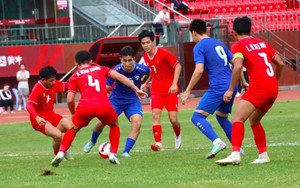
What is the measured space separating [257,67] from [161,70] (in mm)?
5742

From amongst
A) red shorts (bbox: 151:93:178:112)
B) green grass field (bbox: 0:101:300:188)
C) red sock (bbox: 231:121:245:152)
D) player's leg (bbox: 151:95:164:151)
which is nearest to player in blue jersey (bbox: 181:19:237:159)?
green grass field (bbox: 0:101:300:188)

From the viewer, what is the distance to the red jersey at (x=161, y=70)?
19.1 meters

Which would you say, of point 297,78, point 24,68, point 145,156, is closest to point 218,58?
point 145,156

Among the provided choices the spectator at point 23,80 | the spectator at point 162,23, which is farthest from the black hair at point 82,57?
the spectator at point 162,23

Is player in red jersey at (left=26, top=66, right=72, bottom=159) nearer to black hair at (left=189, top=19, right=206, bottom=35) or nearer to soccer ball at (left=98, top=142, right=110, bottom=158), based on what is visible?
soccer ball at (left=98, top=142, right=110, bottom=158)

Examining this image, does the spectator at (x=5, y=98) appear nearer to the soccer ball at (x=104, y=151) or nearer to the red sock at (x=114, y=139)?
the soccer ball at (x=104, y=151)

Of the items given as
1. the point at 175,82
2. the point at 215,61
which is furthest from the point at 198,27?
the point at 175,82

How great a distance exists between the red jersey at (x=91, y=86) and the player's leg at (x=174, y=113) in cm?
416

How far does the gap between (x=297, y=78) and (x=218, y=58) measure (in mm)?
29638

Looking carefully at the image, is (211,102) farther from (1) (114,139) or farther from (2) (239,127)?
(2) (239,127)

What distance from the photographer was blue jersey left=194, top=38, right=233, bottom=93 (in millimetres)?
15828

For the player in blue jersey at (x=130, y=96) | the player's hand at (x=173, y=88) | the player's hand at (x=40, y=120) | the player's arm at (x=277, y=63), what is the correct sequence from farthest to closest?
the player's hand at (x=173, y=88)
the player in blue jersey at (x=130, y=96)
the player's hand at (x=40, y=120)
the player's arm at (x=277, y=63)

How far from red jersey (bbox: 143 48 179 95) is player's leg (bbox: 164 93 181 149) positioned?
18 cm

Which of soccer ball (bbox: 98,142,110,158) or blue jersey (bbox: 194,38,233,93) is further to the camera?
soccer ball (bbox: 98,142,110,158)
